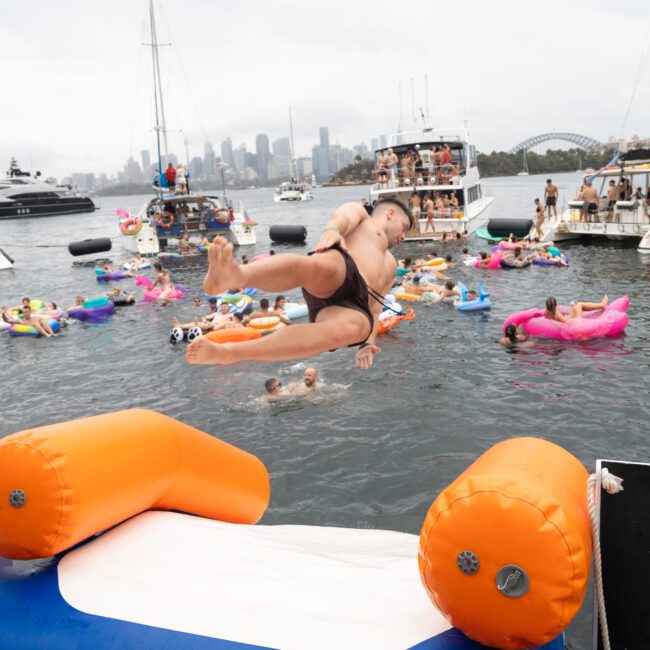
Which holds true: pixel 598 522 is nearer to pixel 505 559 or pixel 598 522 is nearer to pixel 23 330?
pixel 505 559

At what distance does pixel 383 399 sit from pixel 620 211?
17446 mm

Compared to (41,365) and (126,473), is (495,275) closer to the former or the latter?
(41,365)

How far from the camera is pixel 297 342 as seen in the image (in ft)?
12.8

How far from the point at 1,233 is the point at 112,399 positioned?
5711cm

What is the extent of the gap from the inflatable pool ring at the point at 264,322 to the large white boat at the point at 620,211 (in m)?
14.6

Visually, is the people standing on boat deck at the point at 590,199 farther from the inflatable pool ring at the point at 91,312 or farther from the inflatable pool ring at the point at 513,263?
the inflatable pool ring at the point at 91,312

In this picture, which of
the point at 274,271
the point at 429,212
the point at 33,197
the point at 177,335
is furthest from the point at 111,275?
the point at 33,197

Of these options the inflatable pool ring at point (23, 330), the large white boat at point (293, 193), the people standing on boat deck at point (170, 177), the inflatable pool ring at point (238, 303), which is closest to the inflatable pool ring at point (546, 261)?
the inflatable pool ring at point (238, 303)

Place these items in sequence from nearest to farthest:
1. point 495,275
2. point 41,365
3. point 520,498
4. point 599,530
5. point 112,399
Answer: point 520,498
point 599,530
point 112,399
point 41,365
point 495,275

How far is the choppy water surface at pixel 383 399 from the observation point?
24.3ft

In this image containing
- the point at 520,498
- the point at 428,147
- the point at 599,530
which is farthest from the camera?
the point at 428,147

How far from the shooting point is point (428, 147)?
98.2 feet

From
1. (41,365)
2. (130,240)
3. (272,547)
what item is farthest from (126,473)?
(130,240)

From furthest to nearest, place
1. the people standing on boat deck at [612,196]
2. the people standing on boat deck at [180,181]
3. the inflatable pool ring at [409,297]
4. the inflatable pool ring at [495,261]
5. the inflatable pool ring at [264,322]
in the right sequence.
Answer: the people standing on boat deck at [180,181], the people standing on boat deck at [612,196], the inflatable pool ring at [495,261], the inflatable pool ring at [409,297], the inflatable pool ring at [264,322]
